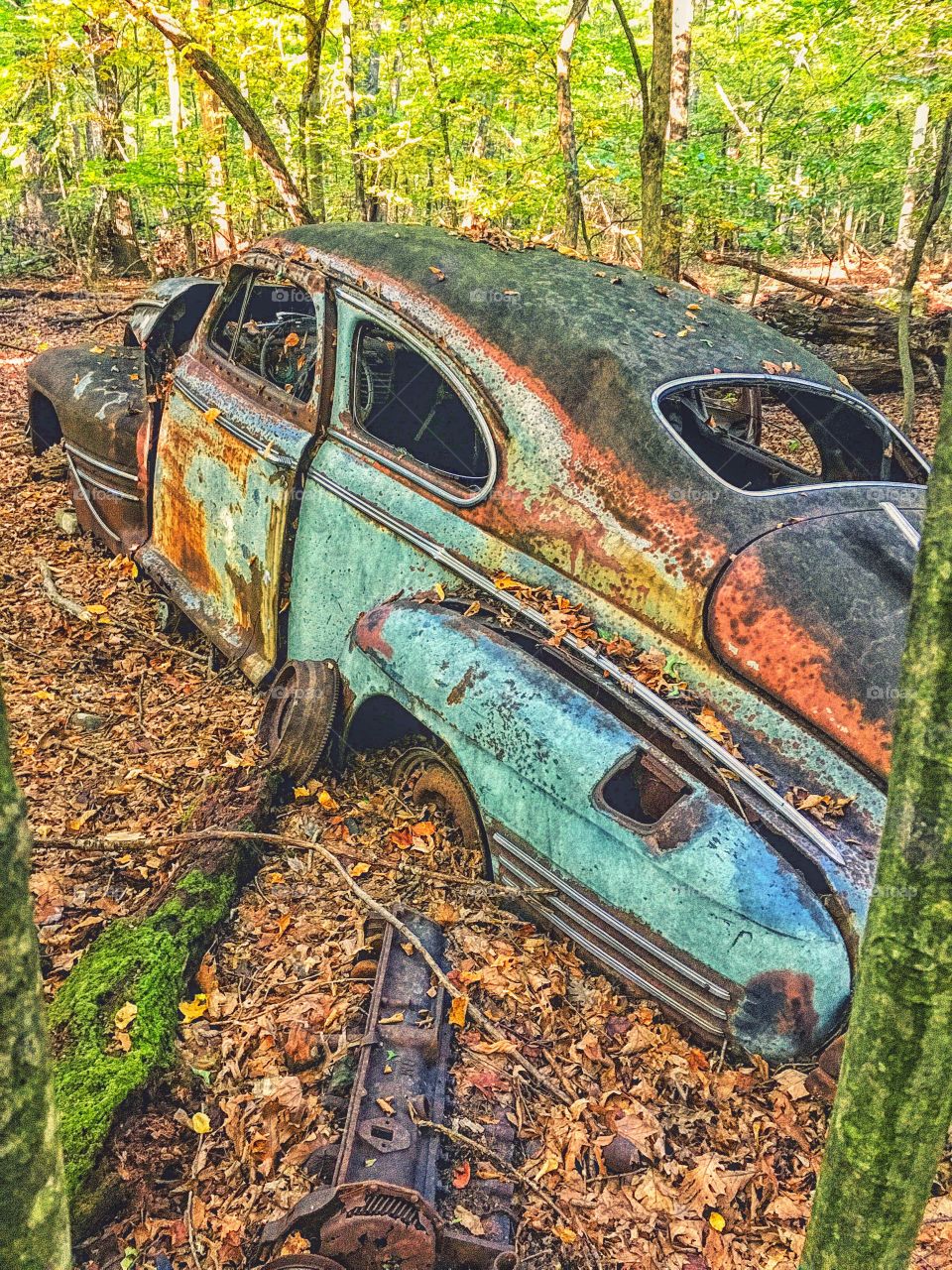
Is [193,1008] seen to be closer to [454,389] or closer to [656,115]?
[454,389]

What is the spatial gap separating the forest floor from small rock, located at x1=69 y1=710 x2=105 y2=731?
0.07 metres

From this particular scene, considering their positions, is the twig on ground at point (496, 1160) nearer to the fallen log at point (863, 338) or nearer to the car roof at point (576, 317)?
the car roof at point (576, 317)

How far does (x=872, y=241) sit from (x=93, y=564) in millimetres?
22645

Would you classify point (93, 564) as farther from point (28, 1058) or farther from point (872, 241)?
point (872, 241)

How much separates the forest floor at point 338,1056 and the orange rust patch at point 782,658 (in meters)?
0.96

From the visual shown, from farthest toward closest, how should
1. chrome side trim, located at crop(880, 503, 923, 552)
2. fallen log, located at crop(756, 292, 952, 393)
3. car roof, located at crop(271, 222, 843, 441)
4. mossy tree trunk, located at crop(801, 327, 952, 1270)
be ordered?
fallen log, located at crop(756, 292, 952, 393) < car roof, located at crop(271, 222, 843, 441) < chrome side trim, located at crop(880, 503, 923, 552) < mossy tree trunk, located at crop(801, 327, 952, 1270)

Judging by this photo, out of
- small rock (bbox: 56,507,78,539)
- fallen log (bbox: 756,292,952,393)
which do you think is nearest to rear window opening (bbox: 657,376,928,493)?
small rock (bbox: 56,507,78,539)

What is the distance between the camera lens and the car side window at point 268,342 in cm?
460

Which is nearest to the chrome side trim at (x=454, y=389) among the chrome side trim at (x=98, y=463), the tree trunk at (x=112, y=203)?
the chrome side trim at (x=98, y=463)

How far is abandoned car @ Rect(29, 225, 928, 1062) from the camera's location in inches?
98.3

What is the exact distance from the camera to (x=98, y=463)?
18.2 ft

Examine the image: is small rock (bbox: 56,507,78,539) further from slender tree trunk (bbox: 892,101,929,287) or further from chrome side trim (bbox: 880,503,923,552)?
slender tree trunk (bbox: 892,101,929,287)

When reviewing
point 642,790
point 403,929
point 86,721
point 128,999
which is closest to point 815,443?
point 642,790

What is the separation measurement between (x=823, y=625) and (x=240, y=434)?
280cm
